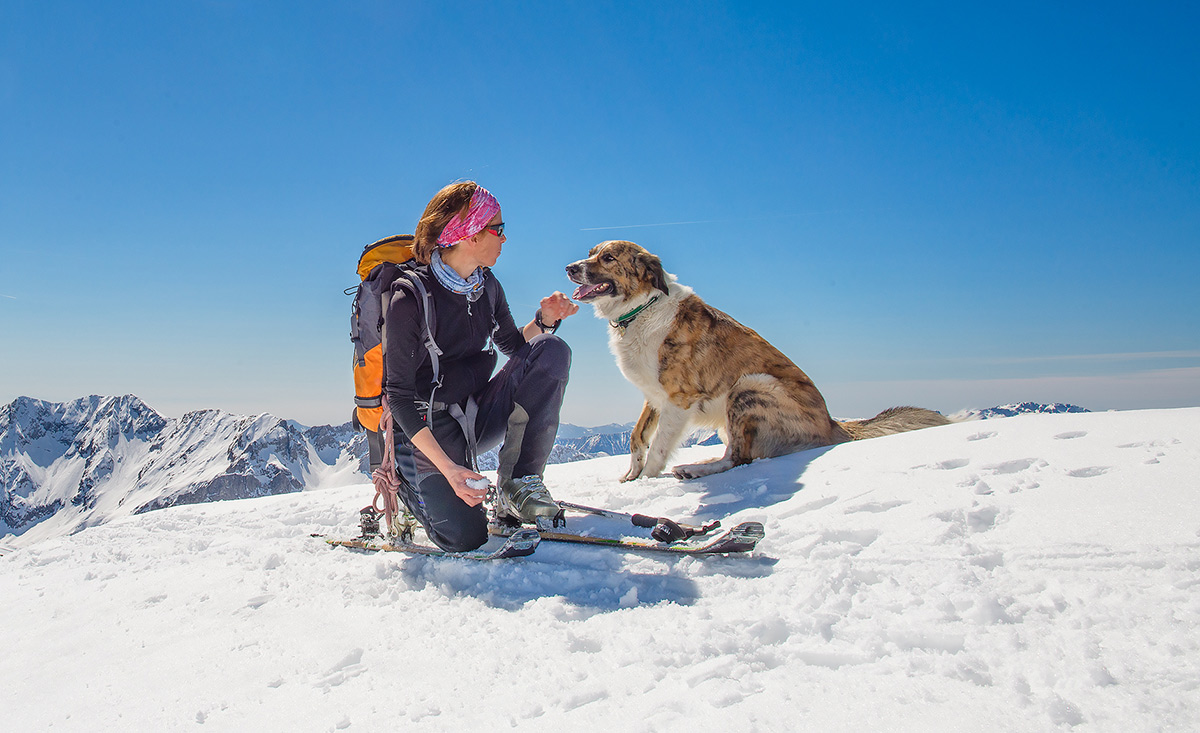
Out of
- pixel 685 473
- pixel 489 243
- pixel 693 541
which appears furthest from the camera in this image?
pixel 685 473

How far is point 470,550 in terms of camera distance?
2.74 m

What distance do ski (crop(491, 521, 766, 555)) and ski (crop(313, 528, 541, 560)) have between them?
15 centimetres

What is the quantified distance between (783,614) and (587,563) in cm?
96

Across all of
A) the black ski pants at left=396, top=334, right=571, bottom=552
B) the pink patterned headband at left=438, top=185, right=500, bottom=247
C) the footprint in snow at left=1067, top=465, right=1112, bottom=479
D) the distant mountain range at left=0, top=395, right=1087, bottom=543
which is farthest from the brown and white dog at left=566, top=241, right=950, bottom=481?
the distant mountain range at left=0, top=395, right=1087, bottom=543

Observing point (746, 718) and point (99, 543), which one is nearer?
point (746, 718)

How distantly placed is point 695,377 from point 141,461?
778 ft

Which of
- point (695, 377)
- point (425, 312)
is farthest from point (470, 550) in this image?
point (695, 377)

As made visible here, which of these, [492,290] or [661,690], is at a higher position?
[492,290]

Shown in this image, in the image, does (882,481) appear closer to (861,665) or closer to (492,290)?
(861,665)

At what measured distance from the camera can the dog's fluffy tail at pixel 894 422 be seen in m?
4.72

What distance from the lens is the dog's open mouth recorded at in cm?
507

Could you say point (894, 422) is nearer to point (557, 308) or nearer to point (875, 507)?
point (875, 507)

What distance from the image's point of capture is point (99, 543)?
13.7 feet

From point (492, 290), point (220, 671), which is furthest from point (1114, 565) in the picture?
point (492, 290)
